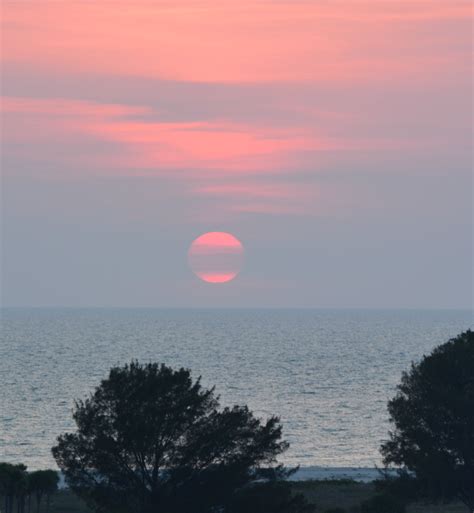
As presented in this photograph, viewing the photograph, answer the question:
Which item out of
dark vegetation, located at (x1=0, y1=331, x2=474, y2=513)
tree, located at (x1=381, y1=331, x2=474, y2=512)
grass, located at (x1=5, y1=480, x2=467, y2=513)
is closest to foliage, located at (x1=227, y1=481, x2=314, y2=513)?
dark vegetation, located at (x1=0, y1=331, x2=474, y2=513)

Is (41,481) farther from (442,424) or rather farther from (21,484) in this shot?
(442,424)

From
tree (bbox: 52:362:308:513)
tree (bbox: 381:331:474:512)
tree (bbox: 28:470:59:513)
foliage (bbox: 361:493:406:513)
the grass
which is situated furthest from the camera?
the grass

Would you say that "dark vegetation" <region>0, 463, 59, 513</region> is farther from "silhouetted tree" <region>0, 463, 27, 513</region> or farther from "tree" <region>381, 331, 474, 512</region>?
"tree" <region>381, 331, 474, 512</region>

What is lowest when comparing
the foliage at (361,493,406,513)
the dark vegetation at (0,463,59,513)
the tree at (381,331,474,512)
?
the foliage at (361,493,406,513)

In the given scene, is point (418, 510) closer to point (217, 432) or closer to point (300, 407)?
point (217, 432)

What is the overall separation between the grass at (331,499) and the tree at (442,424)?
4.82 meters

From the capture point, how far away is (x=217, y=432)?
51.9 m

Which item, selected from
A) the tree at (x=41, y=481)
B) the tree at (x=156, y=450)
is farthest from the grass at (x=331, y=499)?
the tree at (x=156, y=450)

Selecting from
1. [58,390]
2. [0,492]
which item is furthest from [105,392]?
[58,390]

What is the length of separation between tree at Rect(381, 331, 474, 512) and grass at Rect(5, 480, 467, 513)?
4822 millimetres

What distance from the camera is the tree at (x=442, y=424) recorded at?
58906 millimetres

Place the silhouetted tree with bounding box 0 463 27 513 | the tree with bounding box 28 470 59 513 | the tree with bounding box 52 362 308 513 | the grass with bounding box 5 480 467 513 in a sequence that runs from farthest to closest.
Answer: the grass with bounding box 5 480 467 513 < the tree with bounding box 28 470 59 513 < the silhouetted tree with bounding box 0 463 27 513 < the tree with bounding box 52 362 308 513

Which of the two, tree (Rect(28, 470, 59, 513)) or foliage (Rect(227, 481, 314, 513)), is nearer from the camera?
foliage (Rect(227, 481, 314, 513))

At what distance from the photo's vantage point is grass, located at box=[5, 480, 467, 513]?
217 feet
